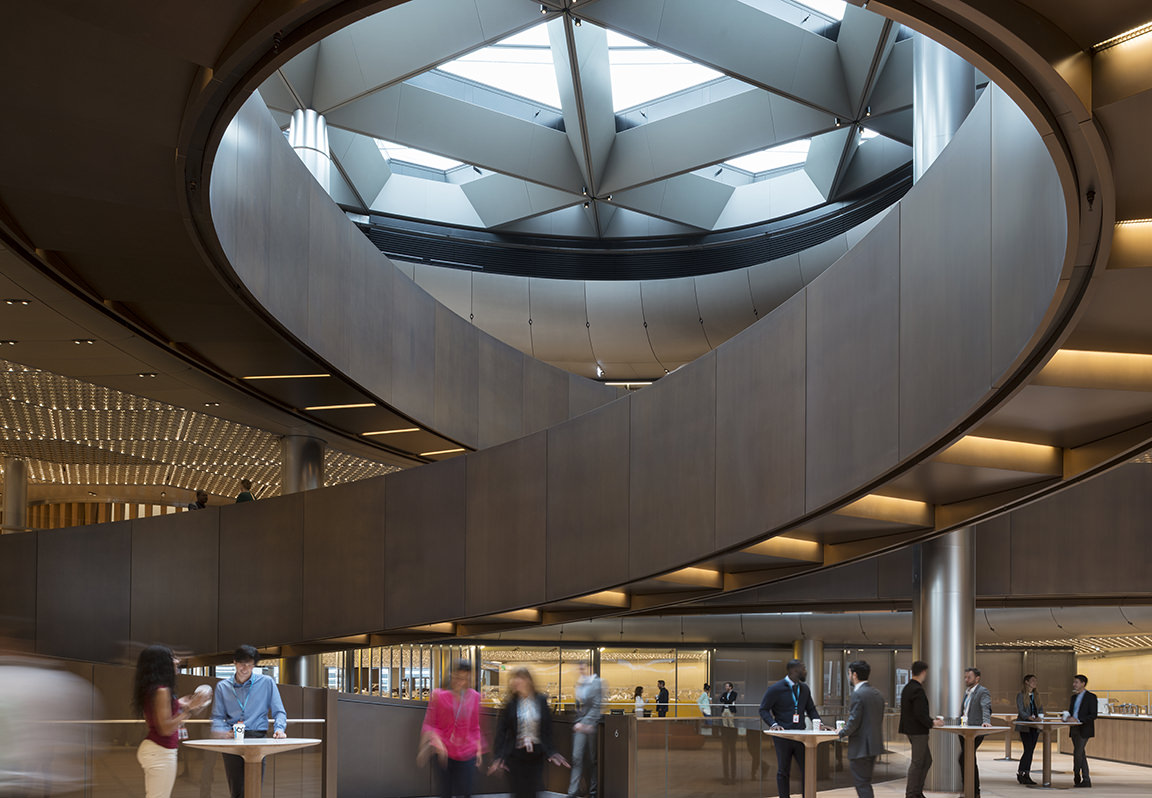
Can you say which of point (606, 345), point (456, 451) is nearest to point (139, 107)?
point (456, 451)

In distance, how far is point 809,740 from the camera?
9.97 meters

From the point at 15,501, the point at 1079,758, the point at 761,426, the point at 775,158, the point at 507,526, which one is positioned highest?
the point at 775,158

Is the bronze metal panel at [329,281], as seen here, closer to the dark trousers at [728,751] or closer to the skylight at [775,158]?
the dark trousers at [728,751]

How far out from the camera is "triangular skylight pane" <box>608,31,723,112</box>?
765 inches

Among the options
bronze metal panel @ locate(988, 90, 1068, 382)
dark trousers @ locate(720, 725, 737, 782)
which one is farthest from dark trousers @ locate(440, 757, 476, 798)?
bronze metal panel @ locate(988, 90, 1068, 382)

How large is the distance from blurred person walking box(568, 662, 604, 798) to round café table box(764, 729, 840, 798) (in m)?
1.83

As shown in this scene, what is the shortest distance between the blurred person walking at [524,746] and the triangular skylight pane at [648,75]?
13413 mm

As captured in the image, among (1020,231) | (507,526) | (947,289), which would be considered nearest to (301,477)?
(507,526)

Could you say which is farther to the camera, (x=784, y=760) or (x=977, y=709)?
(x=977, y=709)

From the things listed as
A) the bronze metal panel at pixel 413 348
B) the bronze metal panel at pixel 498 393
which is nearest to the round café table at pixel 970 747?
the bronze metal panel at pixel 413 348

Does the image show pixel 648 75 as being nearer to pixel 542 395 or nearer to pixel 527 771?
pixel 542 395

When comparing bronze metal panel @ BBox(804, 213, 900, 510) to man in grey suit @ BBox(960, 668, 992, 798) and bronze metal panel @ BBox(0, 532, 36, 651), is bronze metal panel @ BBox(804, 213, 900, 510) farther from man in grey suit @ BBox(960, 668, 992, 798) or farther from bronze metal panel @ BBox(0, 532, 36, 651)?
bronze metal panel @ BBox(0, 532, 36, 651)

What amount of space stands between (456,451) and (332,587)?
4605mm

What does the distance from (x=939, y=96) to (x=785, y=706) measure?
21.7 feet
